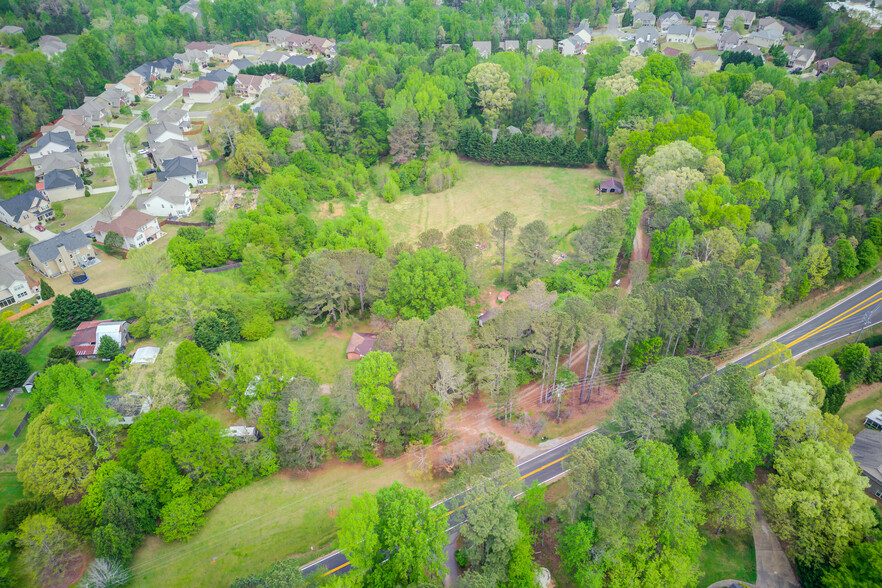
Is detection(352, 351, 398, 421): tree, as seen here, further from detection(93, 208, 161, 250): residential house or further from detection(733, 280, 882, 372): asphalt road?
detection(93, 208, 161, 250): residential house

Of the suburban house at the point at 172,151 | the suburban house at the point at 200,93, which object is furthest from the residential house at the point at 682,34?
the suburban house at the point at 172,151

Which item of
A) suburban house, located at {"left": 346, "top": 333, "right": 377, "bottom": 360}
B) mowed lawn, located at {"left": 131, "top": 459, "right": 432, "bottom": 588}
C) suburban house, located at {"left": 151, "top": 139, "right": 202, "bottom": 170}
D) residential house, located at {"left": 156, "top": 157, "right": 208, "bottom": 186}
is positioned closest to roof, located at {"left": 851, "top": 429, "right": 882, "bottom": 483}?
mowed lawn, located at {"left": 131, "top": 459, "right": 432, "bottom": 588}

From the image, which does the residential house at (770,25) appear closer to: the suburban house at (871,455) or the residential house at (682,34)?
the residential house at (682,34)

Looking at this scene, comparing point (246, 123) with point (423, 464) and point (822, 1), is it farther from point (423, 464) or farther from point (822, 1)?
point (822, 1)

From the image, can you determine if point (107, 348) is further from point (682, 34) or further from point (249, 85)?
point (682, 34)

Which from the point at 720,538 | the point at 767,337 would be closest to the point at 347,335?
the point at 720,538
